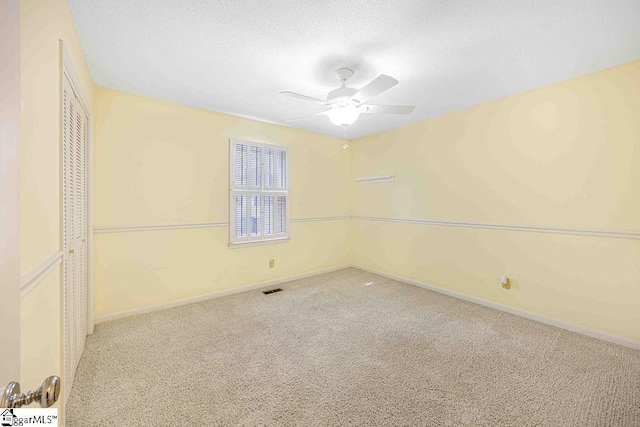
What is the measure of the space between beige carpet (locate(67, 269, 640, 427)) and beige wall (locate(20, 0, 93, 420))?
61cm

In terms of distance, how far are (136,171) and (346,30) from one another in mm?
2429

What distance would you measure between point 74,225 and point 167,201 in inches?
46.0

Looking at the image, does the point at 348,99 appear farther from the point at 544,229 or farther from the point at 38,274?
the point at 544,229

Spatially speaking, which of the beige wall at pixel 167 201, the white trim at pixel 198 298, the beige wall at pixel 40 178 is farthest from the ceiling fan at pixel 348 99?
the white trim at pixel 198 298

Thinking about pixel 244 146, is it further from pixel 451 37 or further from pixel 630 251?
pixel 630 251

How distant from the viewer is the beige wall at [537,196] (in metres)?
2.21

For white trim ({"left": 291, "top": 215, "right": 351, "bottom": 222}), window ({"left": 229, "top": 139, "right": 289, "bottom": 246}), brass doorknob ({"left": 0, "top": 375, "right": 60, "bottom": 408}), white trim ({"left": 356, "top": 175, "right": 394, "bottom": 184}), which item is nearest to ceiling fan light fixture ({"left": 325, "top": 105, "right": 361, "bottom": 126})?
window ({"left": 229, "top": 139, "right": 289, "bottom": 246})

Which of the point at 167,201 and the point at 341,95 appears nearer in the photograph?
the point at 341,95

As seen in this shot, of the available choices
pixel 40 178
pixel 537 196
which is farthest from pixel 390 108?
pixel 40 178

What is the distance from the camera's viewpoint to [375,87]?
76.9 inches

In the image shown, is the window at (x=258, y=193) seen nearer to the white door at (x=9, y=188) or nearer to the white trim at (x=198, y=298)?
the white trim at (x=198, y=298)

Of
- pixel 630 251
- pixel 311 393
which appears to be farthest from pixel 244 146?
pixel 630 251

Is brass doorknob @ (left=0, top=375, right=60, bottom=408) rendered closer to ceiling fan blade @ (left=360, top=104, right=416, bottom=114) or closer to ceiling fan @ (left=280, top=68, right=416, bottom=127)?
ceiling fan @ (left=280, top=68, right=416, bottom=127)

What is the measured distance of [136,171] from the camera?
9.04ft
